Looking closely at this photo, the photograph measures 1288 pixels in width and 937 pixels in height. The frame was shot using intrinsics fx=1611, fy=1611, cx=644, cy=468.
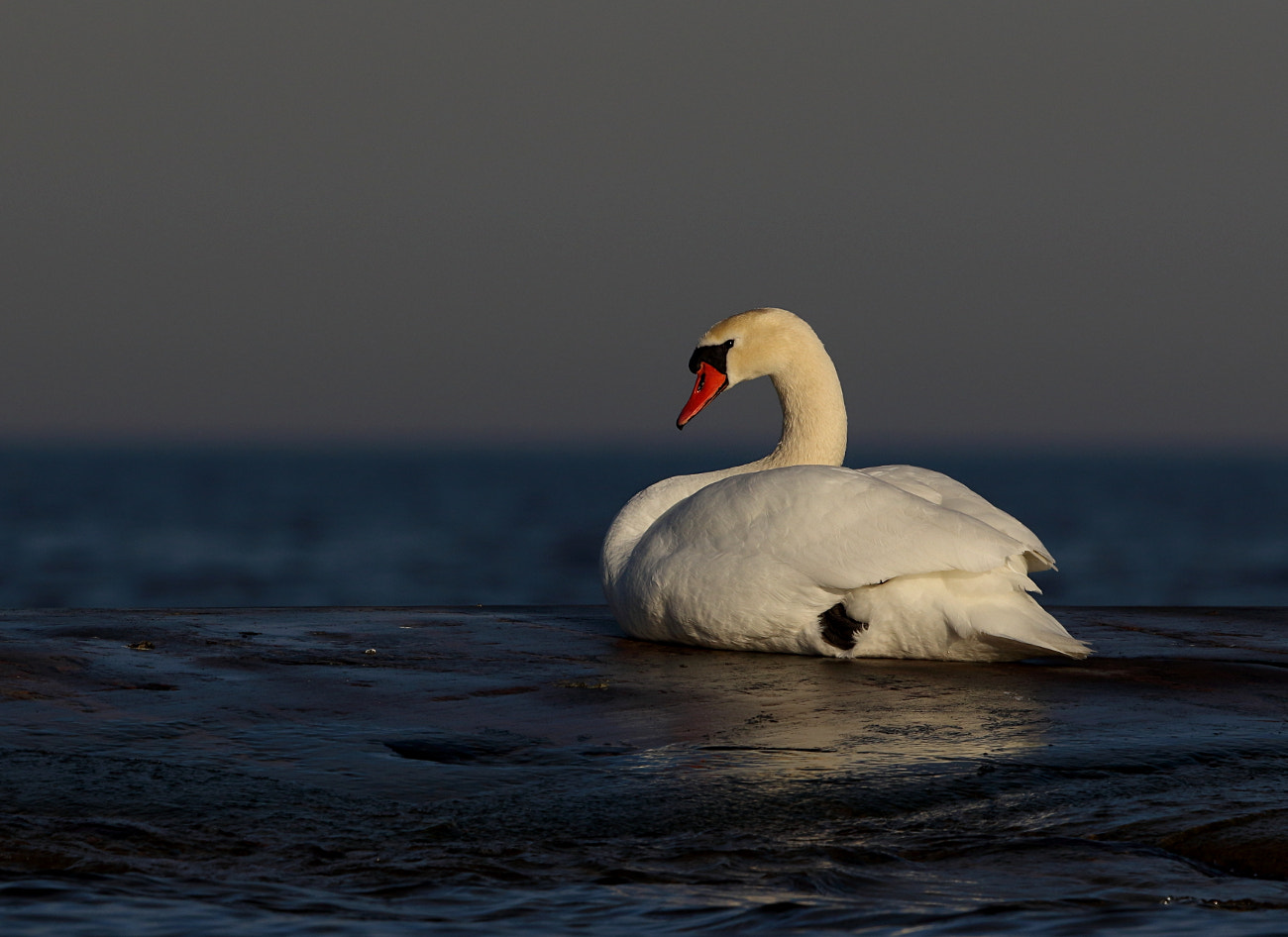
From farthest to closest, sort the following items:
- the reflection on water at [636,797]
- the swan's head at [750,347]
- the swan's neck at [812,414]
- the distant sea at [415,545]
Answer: the distant sea at [415,545] < the swan's head at [750,347] < the swan's neck at [812,414] < the reflection on water at [636,797]

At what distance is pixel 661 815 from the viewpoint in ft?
14.9

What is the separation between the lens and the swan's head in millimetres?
9086

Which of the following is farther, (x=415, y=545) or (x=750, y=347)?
(x=415, y=545)

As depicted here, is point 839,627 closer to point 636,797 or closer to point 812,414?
point 812,414

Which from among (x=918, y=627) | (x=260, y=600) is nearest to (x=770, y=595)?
(x=918, y=627)

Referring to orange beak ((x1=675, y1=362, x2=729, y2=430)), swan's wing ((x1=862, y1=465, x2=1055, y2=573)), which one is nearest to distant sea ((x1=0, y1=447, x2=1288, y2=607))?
orange beak ((x1=675, y1=362, x2=729, y2=430))

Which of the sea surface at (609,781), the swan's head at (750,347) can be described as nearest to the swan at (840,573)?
the sea surface at (609,781)

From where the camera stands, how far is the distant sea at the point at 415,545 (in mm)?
29047

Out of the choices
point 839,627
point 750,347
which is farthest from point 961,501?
point 750,347

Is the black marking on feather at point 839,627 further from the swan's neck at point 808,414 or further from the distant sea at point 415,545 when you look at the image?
the distant sea at point 415,545

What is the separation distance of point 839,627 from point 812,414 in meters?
1.97

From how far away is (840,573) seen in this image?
6.96m

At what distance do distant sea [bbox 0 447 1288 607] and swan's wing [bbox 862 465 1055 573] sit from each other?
14992 mm

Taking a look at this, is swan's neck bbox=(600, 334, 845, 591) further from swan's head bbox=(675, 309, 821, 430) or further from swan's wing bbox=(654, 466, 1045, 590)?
swan's wing bbox=(654, 466, 1045, 590)
